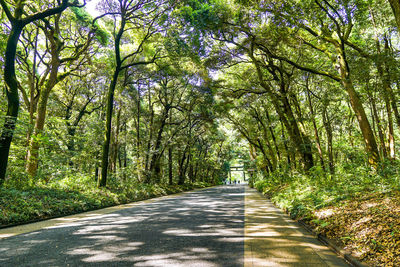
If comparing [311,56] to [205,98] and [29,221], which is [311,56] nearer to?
[205,98]

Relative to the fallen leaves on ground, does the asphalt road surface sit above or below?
below

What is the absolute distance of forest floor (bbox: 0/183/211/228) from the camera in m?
6.06

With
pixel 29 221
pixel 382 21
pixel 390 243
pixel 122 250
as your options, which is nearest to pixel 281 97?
pixel 382 21

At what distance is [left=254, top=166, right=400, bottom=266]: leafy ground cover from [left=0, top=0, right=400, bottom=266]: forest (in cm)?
2

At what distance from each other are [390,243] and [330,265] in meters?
0.83

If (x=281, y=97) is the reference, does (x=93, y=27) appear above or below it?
above

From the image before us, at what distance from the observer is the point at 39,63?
14703 millimetres

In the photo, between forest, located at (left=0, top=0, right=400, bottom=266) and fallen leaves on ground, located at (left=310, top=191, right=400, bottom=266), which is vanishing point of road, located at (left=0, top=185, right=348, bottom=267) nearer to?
fallen leaves on ground, located at (left=310, top=191, right=400, bottom=266)

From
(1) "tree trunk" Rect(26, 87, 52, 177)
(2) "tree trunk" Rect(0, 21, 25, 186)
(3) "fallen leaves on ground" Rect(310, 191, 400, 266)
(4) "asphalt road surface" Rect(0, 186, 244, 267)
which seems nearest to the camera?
(3) "fallen leaves on ground" Rect(310, 191, 400, 266)

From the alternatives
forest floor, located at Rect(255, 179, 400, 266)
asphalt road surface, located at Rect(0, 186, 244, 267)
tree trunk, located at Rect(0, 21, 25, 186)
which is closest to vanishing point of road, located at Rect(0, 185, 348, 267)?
asphalt road surface, located at Rect(0, 186, 244, 267)

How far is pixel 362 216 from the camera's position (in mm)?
4047

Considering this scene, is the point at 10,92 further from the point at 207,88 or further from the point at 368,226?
the point at 207,88

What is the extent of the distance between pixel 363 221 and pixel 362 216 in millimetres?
271

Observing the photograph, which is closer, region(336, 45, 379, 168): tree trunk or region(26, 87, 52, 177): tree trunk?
region(336, 45, 379, 168): tree trunk
